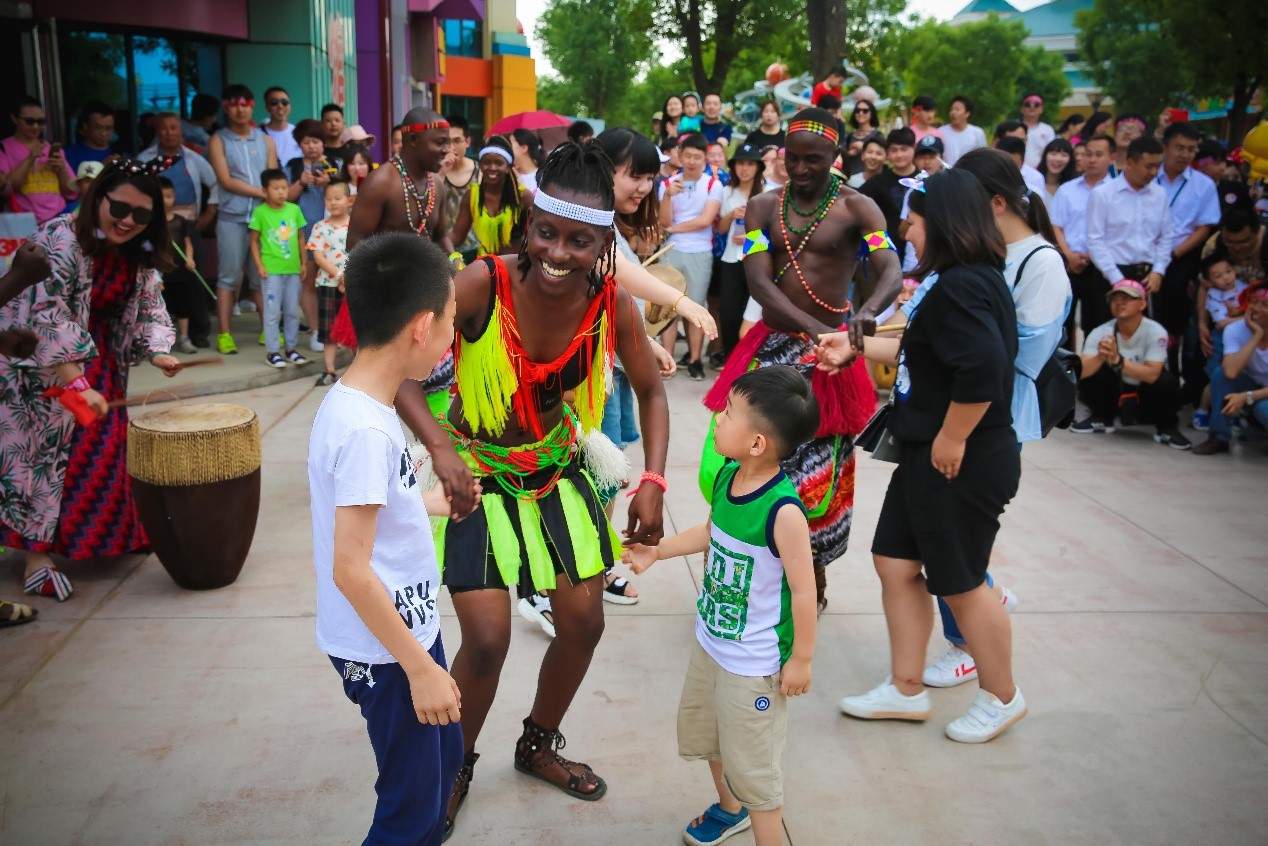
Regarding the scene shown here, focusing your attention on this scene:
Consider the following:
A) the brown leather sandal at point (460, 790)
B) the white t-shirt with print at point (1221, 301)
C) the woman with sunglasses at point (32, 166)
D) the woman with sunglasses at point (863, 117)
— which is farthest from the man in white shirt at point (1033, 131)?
the brown leather sandal at point (460, 790)

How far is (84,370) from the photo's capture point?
14.9 feet

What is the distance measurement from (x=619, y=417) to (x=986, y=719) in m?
Result: 2.20

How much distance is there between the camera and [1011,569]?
518 cm

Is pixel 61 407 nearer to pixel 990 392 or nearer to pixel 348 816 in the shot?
pixel 348 816

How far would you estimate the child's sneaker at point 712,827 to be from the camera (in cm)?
297

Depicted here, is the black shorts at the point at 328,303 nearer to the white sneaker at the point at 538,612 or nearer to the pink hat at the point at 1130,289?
the white sneaker at the point at 538,612

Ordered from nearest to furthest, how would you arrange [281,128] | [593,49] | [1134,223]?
[1134,223]
[281,128]
[593,49]

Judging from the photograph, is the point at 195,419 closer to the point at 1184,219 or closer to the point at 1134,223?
the point at 1134,223

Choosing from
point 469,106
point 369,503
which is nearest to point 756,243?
point 369,503

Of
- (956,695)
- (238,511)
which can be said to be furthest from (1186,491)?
(238,511)

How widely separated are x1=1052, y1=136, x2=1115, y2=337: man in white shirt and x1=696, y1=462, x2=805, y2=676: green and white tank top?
672cm

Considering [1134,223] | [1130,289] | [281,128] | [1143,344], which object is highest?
[281,128]

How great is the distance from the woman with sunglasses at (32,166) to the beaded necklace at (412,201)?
156 inches

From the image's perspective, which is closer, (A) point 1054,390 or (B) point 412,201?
(A) point 1054,390
